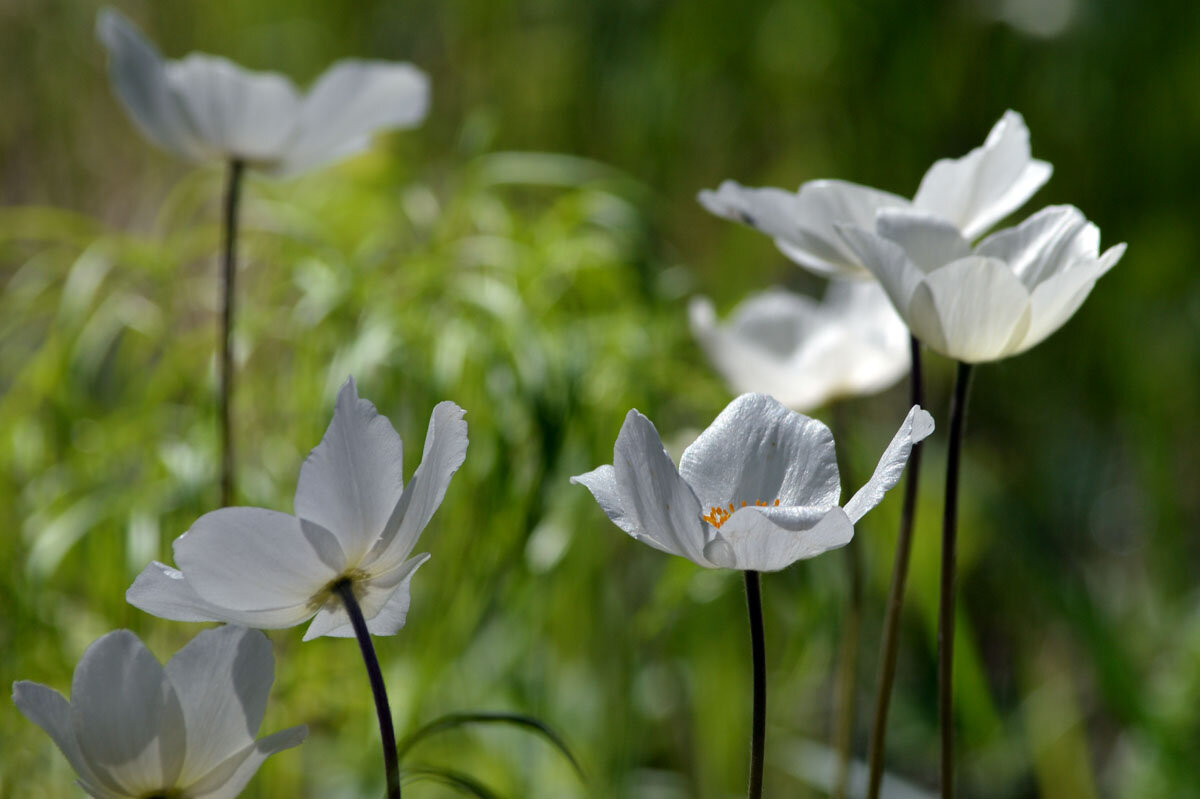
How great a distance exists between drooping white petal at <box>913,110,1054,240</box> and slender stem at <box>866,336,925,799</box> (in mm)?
55

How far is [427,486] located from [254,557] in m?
0.04

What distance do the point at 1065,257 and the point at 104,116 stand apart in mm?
2075

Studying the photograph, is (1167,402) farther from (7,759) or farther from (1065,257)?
(7,759)

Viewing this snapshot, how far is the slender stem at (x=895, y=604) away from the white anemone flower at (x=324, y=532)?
159mm

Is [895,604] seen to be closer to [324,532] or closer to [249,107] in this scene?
[324,532]

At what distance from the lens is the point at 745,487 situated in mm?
293

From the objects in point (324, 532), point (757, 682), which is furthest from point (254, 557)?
point (757, 682)

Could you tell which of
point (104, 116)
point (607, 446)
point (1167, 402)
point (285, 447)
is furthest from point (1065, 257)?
point (104, 116)

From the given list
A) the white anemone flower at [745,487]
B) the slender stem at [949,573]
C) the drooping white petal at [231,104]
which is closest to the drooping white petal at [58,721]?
the white anemone flower at [745,487]

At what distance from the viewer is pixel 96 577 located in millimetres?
682

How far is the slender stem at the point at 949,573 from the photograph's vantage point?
311 mm

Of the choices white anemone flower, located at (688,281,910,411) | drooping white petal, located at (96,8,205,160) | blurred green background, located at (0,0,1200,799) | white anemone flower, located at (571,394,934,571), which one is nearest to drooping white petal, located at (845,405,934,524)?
white anemone flower, located at (571,394,934,571)

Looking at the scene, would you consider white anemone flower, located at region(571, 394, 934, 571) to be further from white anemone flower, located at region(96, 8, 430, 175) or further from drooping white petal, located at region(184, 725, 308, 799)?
white anemone flower, located at region(96, 8, 430, 175)

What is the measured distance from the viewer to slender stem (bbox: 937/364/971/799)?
31 cm
